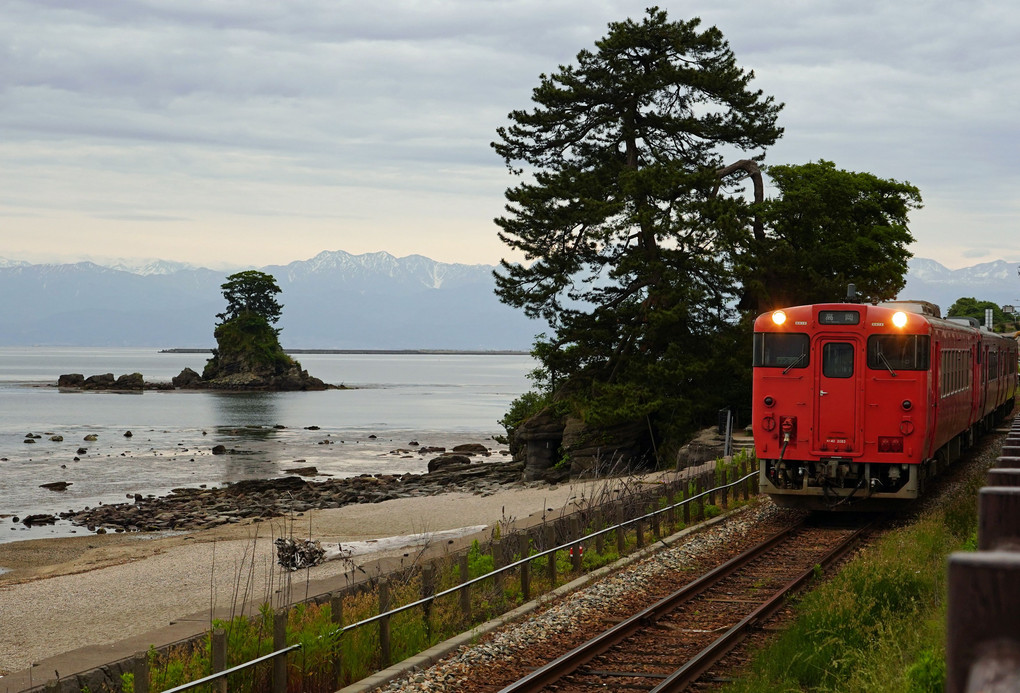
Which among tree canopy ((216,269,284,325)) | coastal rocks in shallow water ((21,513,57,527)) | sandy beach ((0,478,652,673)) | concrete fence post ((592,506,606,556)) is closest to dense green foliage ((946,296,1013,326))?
tree canopy ((216,269,284,325))

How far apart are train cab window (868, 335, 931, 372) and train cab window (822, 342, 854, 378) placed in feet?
1.09

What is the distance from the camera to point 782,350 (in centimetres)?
1909

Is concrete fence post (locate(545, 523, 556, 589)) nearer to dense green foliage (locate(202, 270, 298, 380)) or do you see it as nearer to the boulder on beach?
the boulder on beach

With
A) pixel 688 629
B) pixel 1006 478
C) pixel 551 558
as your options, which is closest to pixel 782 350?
pixel 551 558

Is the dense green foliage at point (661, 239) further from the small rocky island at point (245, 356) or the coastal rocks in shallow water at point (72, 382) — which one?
the coastal rocks in shallow water at point (72, 382)

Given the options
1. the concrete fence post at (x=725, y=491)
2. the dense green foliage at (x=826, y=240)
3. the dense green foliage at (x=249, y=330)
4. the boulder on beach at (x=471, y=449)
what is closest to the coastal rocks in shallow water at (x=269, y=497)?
the boulder on beach at (x=471, y=449)

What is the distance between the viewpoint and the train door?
1850cm

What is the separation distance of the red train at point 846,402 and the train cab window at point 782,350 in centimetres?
2

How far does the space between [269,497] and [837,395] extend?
32.3m

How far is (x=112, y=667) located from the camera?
31.9ft

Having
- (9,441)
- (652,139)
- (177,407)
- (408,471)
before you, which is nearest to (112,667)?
(652,139)

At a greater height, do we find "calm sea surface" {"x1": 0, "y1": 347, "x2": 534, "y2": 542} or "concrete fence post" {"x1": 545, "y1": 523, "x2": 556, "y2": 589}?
"concrete fence post" {"x1": 545, "y1": 523, "x2": 556, "y2": 589}

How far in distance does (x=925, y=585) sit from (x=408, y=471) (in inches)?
1879

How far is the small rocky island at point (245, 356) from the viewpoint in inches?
5404
